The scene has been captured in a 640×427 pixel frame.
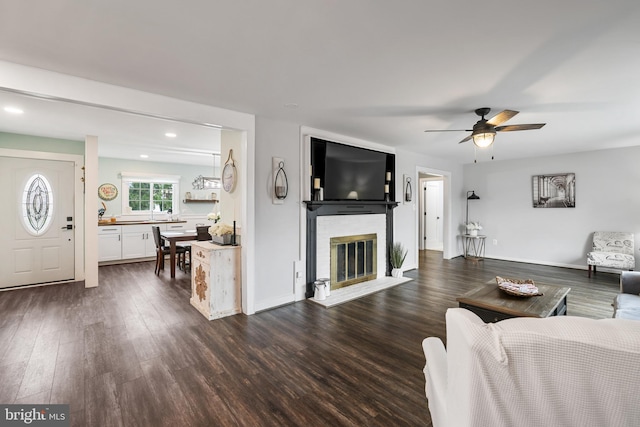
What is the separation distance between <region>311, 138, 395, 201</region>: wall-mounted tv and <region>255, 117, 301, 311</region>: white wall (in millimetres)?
420

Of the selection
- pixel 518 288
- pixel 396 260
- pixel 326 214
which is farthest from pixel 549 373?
pixel 396 260

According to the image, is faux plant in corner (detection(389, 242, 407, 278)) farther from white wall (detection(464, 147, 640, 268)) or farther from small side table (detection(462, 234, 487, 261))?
white wall (detection(464, 147, 640, 268))

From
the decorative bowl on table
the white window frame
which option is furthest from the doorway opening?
the white window frame

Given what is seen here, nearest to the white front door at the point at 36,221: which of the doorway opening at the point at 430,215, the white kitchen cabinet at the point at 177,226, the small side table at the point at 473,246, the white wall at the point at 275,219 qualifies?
the white kitchen cabinet at the point at 177,226

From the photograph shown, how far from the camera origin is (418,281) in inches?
193

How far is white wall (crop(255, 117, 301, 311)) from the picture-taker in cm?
352

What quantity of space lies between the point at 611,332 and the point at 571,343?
0.38ft

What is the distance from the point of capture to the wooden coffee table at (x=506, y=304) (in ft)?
7.47

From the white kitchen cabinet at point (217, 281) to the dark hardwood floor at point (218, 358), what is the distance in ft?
0.65

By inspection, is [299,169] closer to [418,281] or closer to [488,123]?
[488,123]

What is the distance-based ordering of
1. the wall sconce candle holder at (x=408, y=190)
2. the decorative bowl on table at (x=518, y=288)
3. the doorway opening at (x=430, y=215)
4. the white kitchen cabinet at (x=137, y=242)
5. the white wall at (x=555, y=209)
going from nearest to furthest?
1. the decorative bowl on table at (x=518, y=288)
2. the white wall at (x=555, y=209)
3. the wall sconce candle holder at (x=408, y=190)
4. the white kitchen cabinet at (x=137, y=242)
5. the doorway opening at (x=430, y=215)

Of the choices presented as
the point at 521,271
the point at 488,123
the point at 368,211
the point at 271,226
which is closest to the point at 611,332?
the point at 488,123

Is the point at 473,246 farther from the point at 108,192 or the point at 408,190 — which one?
the point at 108,192

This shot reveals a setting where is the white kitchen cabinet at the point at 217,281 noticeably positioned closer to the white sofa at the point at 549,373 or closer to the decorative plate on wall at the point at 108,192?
the white sofa at the point at 549,373
